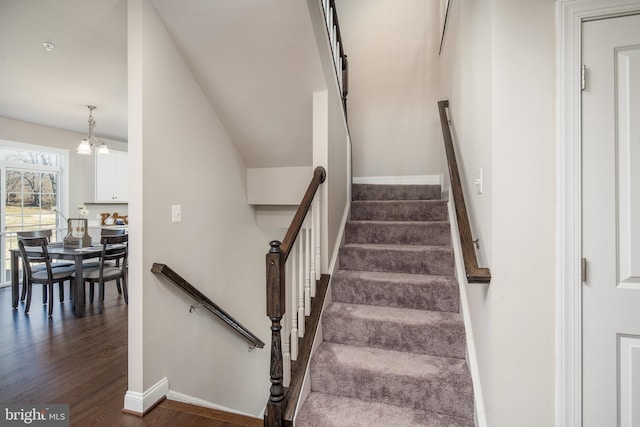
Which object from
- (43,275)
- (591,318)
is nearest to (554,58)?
(591,318)

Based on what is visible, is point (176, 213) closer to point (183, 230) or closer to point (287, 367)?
point (183, 230)

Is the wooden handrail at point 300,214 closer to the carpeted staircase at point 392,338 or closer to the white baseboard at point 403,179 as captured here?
the carpeted staircase at point 392,338

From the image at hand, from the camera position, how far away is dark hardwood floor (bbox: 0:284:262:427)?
6.21 feet

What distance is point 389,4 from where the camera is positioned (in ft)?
13.2

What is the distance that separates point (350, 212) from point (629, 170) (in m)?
2.24

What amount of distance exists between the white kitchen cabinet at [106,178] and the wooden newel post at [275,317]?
17.1ft

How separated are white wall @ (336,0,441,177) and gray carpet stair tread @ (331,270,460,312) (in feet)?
6.66

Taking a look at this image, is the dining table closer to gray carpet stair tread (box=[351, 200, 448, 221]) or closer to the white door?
gray carpet stair tread (box=[351, 200, 448, 221])

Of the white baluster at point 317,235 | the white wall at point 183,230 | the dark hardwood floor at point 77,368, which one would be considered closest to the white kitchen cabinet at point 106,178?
the dark hardwood floor at point 77,368

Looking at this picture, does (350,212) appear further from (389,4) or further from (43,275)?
(43,275)

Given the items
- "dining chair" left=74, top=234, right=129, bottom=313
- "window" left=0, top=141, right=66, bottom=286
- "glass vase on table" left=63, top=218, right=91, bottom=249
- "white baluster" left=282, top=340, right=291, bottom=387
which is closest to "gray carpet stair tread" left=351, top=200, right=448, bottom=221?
"white baluster" left=282, top=340, right=291, bottom=387

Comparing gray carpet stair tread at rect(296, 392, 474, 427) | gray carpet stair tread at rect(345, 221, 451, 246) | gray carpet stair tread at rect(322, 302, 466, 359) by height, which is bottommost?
gray carpet stair tread at rect(296, 392, 474, 427)

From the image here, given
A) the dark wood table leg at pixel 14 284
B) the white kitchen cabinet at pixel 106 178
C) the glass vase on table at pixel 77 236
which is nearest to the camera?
the dark wood table leg at pixel 14 284

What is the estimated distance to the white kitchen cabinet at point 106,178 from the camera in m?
5.81
